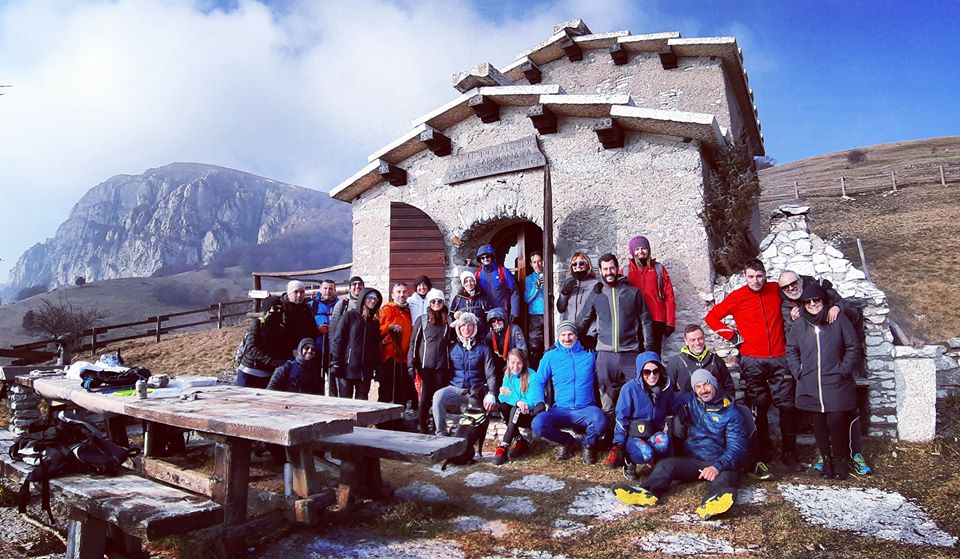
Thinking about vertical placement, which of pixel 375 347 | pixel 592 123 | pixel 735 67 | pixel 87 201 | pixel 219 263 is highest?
pixel 87 201

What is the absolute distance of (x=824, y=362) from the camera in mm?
4391

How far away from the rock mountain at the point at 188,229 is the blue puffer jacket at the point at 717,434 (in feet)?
253

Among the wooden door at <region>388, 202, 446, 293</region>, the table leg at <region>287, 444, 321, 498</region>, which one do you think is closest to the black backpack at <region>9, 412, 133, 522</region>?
the table leg at <region>287, 444, 321, 498</region>

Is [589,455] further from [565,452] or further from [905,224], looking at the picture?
[905,224]

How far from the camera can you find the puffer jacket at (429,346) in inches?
225

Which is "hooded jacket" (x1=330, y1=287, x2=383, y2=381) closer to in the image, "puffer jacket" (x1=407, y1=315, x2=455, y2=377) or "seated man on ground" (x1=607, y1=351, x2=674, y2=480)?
"puffer jacket" (x1=407, y1=315, x2=455, y2=377)

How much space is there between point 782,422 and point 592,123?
391 centimetres

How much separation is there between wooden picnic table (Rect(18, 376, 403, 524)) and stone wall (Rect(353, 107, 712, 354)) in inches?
150

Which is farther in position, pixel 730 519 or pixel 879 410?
pixel 879 410

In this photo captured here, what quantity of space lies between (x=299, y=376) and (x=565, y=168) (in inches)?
155

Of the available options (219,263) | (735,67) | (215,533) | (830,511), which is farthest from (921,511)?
(219,263)

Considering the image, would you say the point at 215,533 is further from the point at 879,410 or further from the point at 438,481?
the point at 879,410

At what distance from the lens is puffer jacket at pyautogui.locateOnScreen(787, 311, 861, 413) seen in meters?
4.31

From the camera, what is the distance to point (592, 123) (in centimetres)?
680
